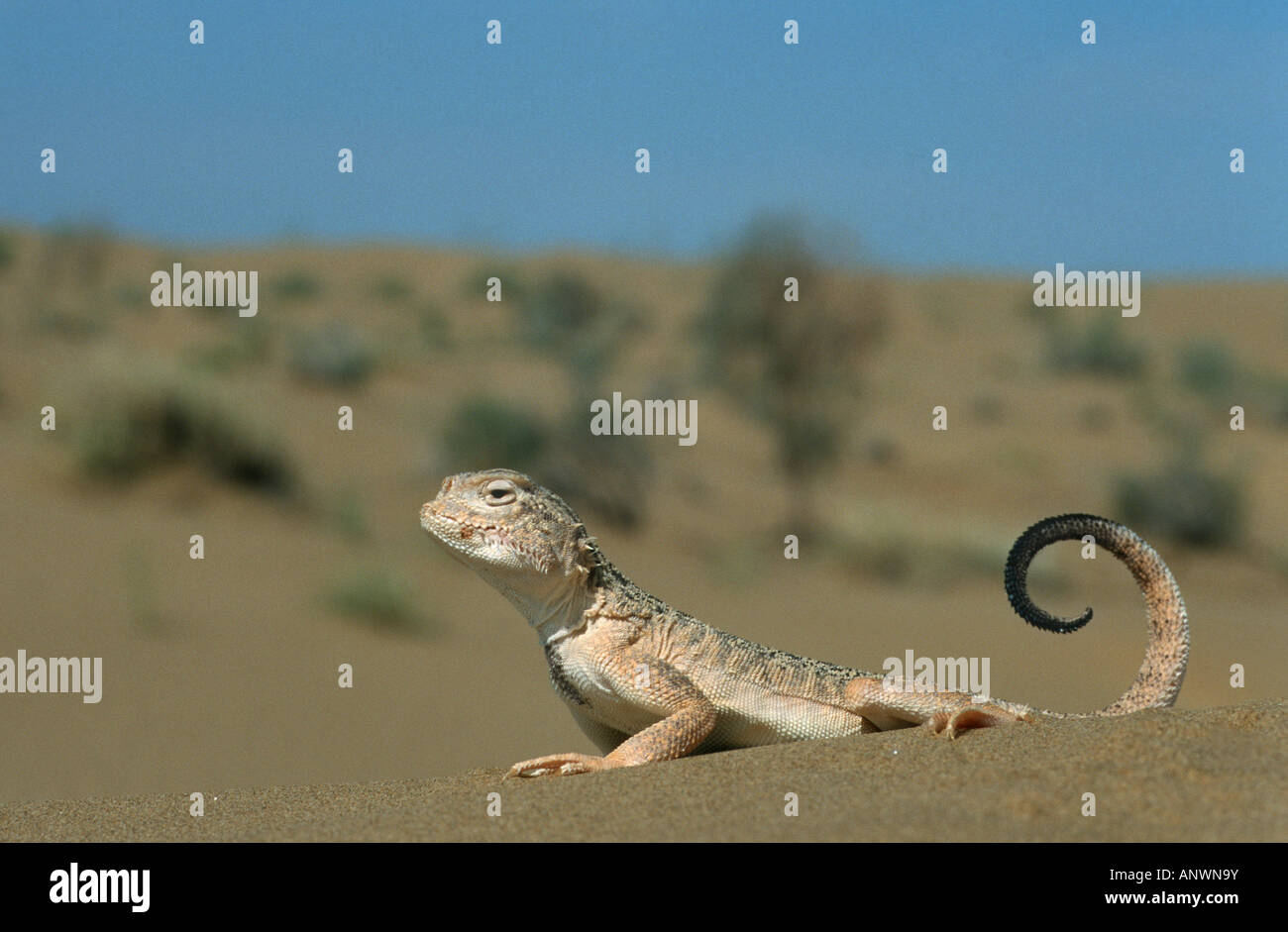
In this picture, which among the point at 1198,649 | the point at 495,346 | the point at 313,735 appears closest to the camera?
the point at 313,735

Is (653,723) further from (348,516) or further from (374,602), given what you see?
(348,516)

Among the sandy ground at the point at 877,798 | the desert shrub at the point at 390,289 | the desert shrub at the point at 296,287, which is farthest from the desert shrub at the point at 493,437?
the desert shrub at the point at 390,289

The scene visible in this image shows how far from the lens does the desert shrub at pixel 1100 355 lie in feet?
226

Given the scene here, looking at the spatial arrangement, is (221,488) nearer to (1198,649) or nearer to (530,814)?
(1198,649)

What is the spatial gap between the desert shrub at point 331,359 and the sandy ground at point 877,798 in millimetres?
39639

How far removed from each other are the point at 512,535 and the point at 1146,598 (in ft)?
11.1

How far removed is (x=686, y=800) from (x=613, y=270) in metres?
98.6

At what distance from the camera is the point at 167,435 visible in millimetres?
26891

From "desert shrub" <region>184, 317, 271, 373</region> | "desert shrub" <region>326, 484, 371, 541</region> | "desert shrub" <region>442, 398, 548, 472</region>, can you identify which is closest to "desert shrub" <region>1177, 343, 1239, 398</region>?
"desert shrub" <region>442, 398, 548, 472</region>

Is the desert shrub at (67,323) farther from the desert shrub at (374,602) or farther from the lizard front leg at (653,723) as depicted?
the lizard front leg at (653,723)

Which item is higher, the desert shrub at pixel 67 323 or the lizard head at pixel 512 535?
the desert shrub at pixel 67 323

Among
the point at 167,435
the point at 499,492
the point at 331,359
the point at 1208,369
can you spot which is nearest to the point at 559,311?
the point at 331,359

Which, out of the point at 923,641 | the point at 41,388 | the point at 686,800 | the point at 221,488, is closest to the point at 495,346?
the point at 41,388
